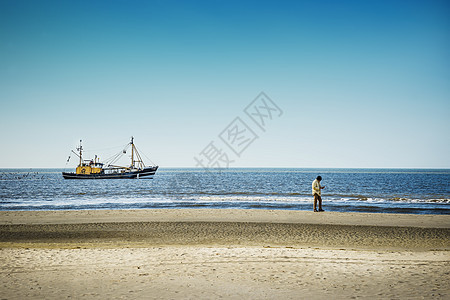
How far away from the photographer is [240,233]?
43.9ft

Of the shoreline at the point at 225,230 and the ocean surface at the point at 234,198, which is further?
the ocean surface at the point at 234,198

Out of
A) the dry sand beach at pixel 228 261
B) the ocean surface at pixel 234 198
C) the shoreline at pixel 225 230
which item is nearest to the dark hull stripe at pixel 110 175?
the ocean surface at pixel 234 198

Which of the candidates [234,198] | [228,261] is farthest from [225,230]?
[234,198]

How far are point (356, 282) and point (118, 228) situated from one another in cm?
1109

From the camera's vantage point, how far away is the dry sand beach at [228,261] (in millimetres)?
6035

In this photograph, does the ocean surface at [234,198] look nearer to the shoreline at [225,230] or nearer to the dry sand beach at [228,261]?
the shoreline at [225,230]

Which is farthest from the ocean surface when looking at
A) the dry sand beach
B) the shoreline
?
the dry sand beach

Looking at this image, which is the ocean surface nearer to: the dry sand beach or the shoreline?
the shoreline

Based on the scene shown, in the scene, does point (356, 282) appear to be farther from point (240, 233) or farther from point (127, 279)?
point (240, 233)

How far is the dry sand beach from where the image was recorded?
6.04 m

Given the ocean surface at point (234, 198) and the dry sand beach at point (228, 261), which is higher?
the dry sand beach at point (228, 261)

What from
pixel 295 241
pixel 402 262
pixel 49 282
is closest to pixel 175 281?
pixel 49 282

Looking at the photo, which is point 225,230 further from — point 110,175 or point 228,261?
point 110,175

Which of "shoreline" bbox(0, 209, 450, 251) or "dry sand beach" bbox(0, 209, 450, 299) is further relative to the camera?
"shoreline" bbox(0, 209, 450, 251)
